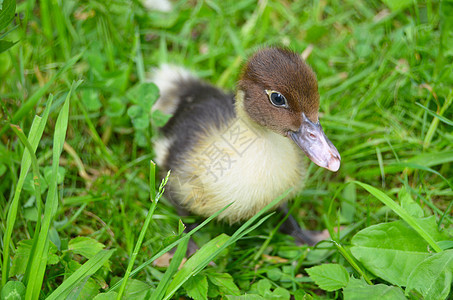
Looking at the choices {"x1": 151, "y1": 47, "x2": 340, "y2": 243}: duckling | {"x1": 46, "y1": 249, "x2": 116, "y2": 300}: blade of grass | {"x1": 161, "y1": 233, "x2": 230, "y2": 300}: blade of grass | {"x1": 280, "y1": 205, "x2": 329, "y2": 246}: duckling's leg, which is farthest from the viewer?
{"x1": 280, "y1": 205, "x2": 329, "y2": 246}: duckling's leg

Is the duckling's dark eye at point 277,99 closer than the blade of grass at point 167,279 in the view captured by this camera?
No

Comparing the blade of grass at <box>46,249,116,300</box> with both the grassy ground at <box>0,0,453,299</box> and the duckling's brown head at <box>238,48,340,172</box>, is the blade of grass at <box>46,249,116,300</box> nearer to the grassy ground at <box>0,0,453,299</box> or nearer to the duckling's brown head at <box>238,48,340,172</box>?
the grassy ground at <box>0,0,453,299</box>

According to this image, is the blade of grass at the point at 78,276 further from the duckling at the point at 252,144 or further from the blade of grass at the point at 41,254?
the duckling at the point at 252,144

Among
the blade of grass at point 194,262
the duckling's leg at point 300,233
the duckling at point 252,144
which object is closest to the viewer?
the blade of grass at point 194,262

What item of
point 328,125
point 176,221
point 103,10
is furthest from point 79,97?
point 328,125

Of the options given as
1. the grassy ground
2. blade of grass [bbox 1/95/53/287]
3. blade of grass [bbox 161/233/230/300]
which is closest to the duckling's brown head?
the grassy ground

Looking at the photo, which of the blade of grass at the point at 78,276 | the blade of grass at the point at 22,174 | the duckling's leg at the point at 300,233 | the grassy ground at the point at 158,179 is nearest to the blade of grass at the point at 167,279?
the grassy ground at the point at 158,179

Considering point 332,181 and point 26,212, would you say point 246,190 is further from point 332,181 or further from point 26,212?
point 26,212
